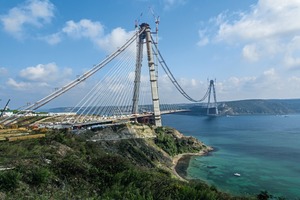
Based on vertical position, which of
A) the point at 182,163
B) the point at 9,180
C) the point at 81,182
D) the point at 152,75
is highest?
the point at 152,75

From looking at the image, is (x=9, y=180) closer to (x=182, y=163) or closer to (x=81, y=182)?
(x=81, y=182)

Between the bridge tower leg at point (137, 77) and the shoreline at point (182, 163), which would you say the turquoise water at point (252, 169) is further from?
the bridge tower leg at point (137, 77)

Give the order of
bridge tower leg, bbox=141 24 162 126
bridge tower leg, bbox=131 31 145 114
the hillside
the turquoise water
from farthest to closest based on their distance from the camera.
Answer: bridge tower leg, bbox=141 24 162 126 < bridge tower leg, bbox=131 31 145 114 < the turquoise water < the hillside

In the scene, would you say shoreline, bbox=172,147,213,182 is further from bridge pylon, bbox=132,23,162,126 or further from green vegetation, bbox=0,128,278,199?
green vegetation, bbox=0,128,278,199

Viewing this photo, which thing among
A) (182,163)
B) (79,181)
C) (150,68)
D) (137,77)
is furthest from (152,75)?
(79,181)

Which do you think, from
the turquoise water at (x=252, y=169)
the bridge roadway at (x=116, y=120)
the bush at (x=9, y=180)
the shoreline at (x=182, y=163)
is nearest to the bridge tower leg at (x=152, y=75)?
the bridge roadway at (x=116, y=120)

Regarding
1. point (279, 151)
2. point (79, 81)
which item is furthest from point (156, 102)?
point (279, 151)

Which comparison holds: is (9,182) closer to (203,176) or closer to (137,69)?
(203,176)

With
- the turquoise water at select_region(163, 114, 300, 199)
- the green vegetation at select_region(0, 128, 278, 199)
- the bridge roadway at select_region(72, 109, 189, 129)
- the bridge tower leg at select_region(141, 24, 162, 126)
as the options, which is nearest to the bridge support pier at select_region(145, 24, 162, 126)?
the bridge tower leg at select_region(141, 24, 162, 126)
